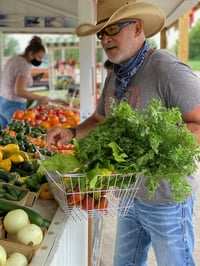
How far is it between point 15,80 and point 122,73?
358 cm

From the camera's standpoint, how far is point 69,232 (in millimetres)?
1948

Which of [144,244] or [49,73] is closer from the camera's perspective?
[144,244]

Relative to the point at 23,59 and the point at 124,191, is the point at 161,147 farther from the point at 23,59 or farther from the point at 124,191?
the point at 23,59

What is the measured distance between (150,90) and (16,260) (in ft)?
3.01

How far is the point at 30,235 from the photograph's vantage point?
162cm

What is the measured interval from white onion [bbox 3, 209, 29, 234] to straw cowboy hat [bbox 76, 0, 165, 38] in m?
0.92

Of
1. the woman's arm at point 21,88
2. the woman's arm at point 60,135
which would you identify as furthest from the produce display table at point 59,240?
the woman's arm at point 21,88

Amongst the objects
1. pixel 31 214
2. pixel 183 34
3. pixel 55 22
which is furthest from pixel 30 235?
pixel 183 34

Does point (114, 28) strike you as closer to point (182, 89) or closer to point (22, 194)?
point (182, 89)

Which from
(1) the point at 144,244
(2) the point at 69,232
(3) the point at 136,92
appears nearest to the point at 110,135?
(3) the point at 136,92

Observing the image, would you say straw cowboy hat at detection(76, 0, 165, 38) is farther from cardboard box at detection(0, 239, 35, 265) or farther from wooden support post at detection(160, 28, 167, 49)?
wooden support post at detection(160, 28, 167, 49)

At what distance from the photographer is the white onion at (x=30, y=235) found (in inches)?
63.4

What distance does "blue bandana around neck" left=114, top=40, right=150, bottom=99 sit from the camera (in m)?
2.01

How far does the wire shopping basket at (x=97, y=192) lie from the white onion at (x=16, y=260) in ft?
0.79
